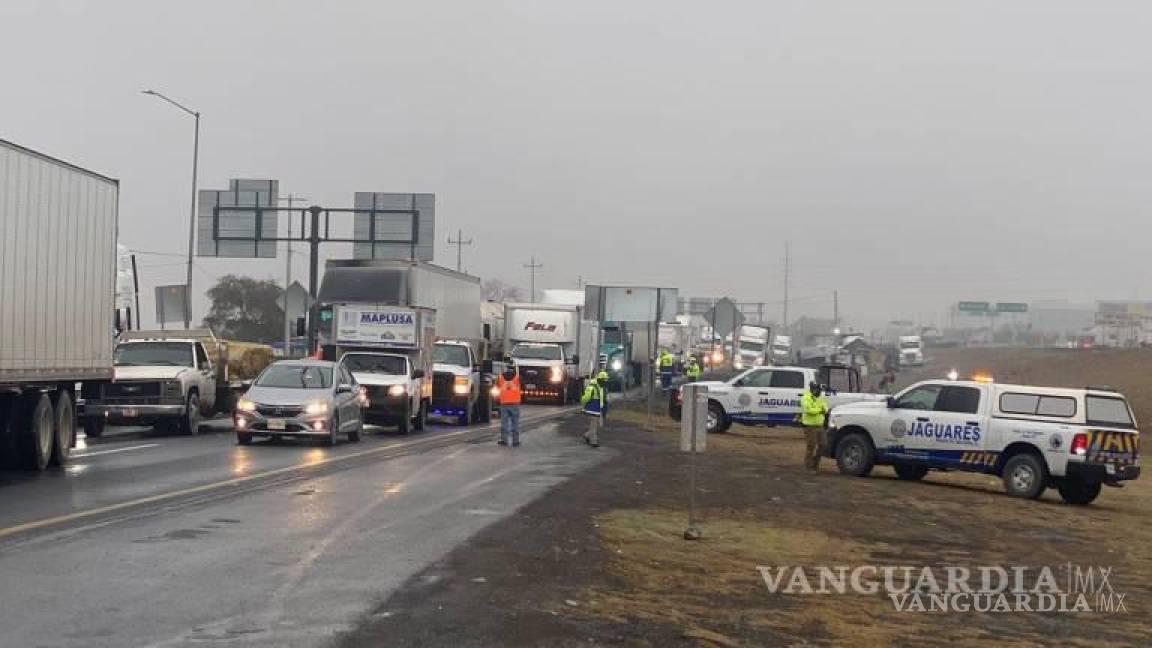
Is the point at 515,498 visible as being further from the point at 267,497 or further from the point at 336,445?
the point at 336,445

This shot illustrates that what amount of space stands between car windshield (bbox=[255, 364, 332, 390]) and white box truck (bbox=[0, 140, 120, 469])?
4793 mm

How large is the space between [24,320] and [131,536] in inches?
264

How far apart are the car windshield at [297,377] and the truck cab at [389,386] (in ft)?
8.93

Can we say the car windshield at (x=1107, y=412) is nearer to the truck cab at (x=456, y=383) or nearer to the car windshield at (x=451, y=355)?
the truck cab at (x=456, y=383)

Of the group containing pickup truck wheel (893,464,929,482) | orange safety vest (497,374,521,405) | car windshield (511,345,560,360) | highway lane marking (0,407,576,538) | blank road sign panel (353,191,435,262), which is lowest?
pickup truck wheel (893,464,929,482)

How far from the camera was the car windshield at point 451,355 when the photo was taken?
3756cm

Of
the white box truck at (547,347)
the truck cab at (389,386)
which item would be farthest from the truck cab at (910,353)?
the truck cab at (389,386)

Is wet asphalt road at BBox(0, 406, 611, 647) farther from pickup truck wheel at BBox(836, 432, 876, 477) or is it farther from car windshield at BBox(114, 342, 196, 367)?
car windshield at BBox(114, 342, 196, 367)

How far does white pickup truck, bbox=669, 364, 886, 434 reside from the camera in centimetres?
3706

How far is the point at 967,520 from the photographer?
18.6m

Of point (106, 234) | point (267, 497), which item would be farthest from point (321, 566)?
point (106, 234)

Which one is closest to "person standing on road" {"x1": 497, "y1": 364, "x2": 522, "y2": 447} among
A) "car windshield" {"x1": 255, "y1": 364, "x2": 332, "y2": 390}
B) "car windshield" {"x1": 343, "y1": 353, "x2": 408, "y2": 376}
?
"car windshield" {"x1": 255, "y1": 364, "x2": 332, "y2": 390}

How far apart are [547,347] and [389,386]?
68.2 ft

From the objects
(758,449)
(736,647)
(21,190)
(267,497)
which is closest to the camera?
(736,647)
